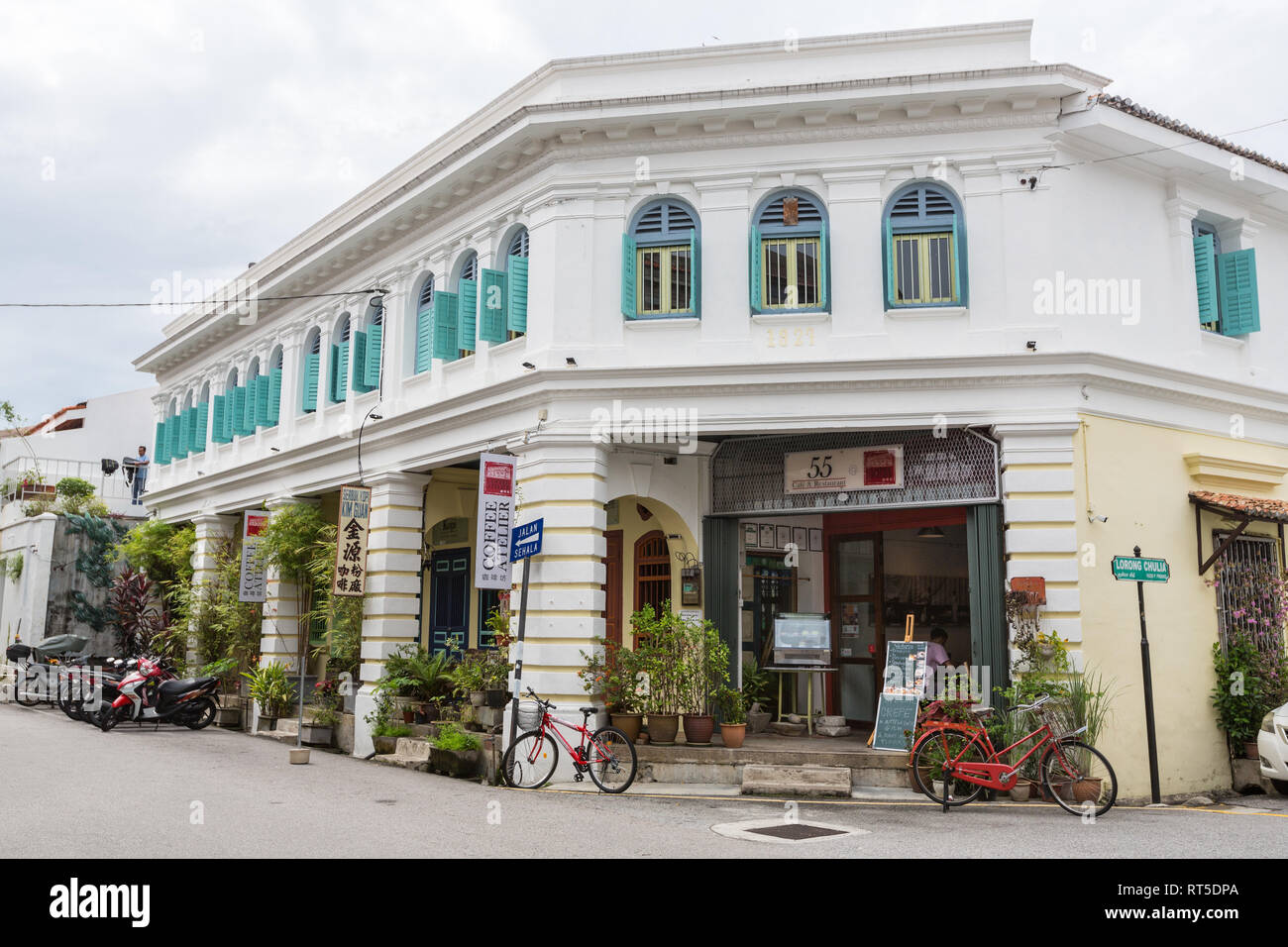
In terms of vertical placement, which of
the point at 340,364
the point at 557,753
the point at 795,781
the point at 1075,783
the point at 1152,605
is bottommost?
the point at 795,781

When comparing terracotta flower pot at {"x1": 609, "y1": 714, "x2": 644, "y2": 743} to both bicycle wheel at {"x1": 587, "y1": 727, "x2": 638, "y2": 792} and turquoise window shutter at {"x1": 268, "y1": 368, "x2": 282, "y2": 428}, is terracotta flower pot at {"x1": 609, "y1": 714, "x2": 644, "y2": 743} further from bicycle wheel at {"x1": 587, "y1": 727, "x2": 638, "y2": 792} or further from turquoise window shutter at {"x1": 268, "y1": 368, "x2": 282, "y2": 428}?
turquoise window shutter at {"x1": 268, "y1": 368, "x2": 282, "y2": 428}

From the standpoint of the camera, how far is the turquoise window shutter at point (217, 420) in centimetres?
2255

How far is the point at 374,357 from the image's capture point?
57.2 ft

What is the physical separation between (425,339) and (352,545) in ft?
10.8

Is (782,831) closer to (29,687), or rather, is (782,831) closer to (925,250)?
(925,250)

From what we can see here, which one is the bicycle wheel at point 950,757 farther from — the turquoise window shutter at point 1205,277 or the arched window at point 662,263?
the turquoise window shutter at point 1205,277

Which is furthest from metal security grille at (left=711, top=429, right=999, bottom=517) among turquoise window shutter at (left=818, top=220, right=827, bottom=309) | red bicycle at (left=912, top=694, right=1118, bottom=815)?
red bicycle at (left=912, top=694, right=1118, bottom=815)

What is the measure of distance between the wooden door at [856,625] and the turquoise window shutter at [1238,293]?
17.6 feet

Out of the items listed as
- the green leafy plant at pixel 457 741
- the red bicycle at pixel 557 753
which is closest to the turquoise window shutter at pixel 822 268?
the red bicycle at pixel 557 753

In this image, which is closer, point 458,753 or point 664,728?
point 664,728

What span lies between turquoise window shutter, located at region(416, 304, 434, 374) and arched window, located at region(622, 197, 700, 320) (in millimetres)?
3656

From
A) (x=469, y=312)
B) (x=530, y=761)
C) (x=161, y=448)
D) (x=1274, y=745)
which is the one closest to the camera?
(x=1274, y=745)

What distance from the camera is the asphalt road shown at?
8.35 m

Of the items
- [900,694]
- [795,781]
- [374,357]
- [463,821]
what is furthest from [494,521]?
[374,357]
